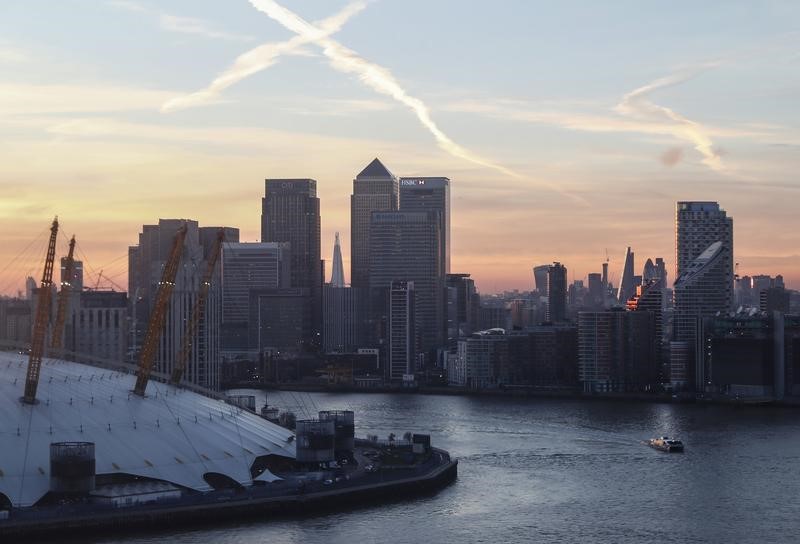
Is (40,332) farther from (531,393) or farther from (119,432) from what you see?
(531,393)

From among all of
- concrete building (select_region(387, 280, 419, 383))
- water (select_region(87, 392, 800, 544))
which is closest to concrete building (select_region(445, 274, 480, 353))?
concrete building (select_region(387, 280, 419, 383))

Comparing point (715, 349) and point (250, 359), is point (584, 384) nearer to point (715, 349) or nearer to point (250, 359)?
point (715, 349)

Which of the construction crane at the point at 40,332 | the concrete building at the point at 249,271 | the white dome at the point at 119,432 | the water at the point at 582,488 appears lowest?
the water at the point at 582,488

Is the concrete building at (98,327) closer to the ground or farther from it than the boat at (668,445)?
farther from it

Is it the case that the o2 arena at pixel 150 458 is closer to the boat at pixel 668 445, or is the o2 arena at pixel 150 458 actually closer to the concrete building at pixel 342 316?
the boat at pixel 668 445

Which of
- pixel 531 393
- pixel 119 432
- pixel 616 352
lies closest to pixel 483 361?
pixel 616 352

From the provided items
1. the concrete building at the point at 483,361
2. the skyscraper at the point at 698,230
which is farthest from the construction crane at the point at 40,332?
the skyscraper at the point at 698,230

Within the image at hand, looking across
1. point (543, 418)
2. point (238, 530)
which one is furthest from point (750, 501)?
point (543, 418)
